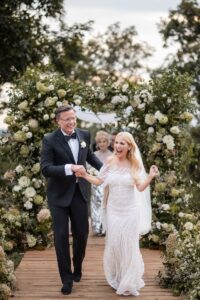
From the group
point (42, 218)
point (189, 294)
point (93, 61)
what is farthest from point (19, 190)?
point (93, 61)

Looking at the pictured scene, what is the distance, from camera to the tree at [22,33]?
55.8ft

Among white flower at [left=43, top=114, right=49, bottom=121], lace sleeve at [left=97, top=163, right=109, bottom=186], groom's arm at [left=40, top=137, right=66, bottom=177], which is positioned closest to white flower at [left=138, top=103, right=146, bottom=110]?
white flower at [left=43, top=114, right=49, bottom=121]

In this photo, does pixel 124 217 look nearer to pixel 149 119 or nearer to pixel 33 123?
pixel 149 119

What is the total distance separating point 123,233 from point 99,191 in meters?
4.47

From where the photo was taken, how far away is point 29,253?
932 centimetres

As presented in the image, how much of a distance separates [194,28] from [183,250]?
18.6m

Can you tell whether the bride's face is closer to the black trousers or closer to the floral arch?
the black trousers

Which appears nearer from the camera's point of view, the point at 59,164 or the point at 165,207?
the point at 59,164

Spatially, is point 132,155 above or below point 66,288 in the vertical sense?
above

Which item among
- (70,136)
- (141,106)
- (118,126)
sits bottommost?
(70,136)

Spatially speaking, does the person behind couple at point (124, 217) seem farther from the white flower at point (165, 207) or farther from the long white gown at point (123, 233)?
the white flower at point (165, 207)

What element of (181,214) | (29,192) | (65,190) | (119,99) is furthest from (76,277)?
(119,99)

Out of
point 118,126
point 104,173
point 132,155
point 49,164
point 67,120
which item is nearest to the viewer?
point 49,164

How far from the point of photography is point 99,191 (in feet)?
36.4
